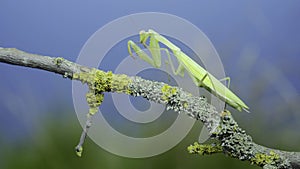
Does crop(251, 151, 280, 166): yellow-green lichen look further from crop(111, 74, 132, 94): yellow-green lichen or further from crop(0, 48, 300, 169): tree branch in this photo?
crop(111, 74, 132, 94): yellow-green lichen

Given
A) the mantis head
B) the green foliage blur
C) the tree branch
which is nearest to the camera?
the tree branch

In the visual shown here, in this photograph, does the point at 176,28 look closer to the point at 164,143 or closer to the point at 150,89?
the point at 164,143

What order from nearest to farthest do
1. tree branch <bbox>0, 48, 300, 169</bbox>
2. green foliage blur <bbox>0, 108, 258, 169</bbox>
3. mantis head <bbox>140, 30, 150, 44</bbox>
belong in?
tree branch <bbox>0, 48, 300, 169</bbox> → mantis head <bbox>140, 30, 150, 44</bbox> → green foliage blur <bbox>0, 108, 258, 169</bbox>

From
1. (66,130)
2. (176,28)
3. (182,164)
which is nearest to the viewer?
(176,28)

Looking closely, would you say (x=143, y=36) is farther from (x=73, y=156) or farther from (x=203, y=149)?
(x=73, y=156)

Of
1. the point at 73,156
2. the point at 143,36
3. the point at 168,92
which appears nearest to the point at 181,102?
the point at 168,92

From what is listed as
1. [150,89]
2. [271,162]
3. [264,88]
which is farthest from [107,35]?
[264,88]

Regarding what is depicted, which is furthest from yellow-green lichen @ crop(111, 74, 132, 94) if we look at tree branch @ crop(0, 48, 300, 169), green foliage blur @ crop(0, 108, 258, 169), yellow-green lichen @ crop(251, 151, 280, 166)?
green foliage blur @ crop(0, 108, 258, 169)
